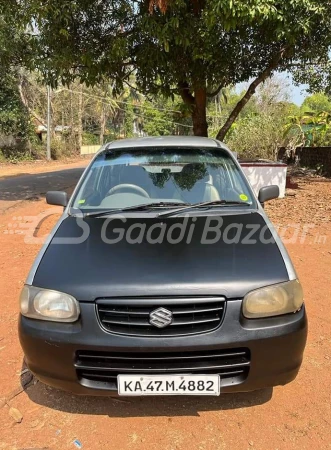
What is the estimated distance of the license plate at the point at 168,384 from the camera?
2.19 meters

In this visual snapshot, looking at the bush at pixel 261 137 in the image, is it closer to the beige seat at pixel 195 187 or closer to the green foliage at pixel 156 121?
the beige seat at pixel 195 187

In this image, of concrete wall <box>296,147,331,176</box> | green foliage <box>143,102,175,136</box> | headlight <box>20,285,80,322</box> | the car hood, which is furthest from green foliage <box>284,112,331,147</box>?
green foliage <box>143,102,175,136</box>

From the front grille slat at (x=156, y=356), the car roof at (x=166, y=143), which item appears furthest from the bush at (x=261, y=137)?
the front grille slat at (x=156, y=356)

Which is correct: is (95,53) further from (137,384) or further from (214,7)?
(137,384)

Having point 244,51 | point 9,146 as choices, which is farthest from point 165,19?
point 9,146

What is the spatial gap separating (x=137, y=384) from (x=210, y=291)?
2.13ft

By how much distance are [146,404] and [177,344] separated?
687 millimetres

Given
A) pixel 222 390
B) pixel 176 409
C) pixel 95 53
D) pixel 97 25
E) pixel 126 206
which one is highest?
pixel 97 25

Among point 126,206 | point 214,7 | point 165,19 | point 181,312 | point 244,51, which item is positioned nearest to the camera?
point 181,312

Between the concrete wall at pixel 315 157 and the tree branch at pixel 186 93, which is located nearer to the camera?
the tree branch at pixel 186 93

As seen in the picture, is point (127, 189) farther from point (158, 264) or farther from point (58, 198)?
point (158, 264)

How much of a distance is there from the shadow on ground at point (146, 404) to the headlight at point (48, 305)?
2.30 ft

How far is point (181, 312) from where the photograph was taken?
7.13ft

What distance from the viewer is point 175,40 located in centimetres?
739
